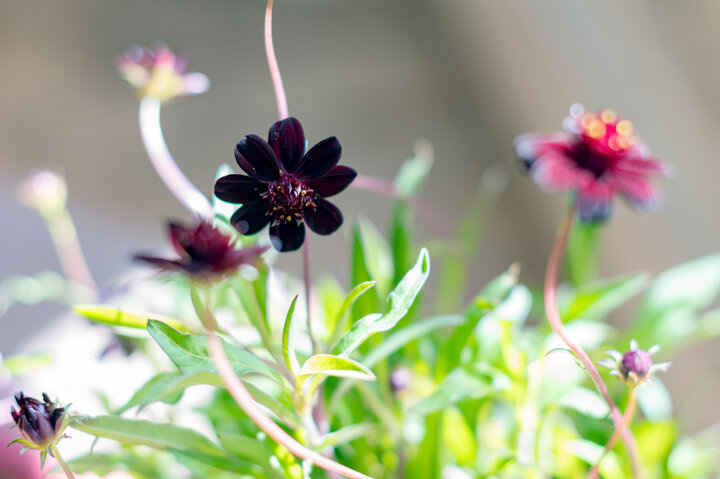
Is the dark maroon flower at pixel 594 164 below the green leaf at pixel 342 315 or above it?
above

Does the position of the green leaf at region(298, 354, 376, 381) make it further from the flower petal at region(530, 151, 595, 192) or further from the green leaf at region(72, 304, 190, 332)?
the flower petal at region(530, 151, 595, 192)

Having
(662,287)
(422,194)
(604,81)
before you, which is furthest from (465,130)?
(662,287)

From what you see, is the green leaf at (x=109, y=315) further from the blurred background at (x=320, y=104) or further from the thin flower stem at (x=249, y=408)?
the blurred background at (x=320, y=104)

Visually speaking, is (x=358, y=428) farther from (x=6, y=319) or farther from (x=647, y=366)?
(x=6, y=319)

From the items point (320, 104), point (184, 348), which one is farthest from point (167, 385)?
point (320, 104)

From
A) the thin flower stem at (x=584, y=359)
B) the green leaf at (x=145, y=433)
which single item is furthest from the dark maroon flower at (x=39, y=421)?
the thin flower stem at (x=584, y=359)

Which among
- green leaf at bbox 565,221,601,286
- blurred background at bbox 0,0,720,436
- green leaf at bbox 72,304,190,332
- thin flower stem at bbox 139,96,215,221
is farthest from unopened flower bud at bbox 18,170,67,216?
green leaf at bbox 565,221,601,286
